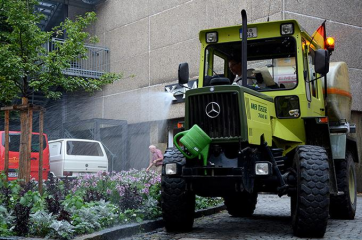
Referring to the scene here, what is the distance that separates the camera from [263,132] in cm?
808

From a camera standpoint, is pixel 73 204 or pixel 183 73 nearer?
pixel 73 204

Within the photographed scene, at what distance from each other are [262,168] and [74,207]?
2.49 m

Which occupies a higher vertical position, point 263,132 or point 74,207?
point 263,132

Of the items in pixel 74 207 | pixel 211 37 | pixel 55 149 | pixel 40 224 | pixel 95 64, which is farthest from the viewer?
pixel 95 64

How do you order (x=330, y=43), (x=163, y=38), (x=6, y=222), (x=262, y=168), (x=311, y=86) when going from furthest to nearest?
1. (x=163, y=38)
2. (x=330, y=43)
3. (x=311, y=86)
4. (x=262, y=168)
5. (x=6, y=222)

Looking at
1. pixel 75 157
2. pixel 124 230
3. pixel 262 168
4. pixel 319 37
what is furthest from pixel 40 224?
pixel 75 157

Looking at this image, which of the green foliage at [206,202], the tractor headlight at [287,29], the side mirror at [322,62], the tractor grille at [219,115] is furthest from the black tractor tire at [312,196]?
the green foliage at [206,202]

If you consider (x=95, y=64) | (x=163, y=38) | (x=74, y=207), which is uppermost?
(x=163, y=38)

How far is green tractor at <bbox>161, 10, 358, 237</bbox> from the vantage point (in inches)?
301

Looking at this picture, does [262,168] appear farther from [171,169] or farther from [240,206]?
[240,206]

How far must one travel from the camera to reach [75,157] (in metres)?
18.7

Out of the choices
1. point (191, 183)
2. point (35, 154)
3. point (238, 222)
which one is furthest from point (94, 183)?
point (35, 154)

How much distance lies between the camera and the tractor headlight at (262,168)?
758cm

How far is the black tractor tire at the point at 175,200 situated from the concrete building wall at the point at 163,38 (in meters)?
9.38
